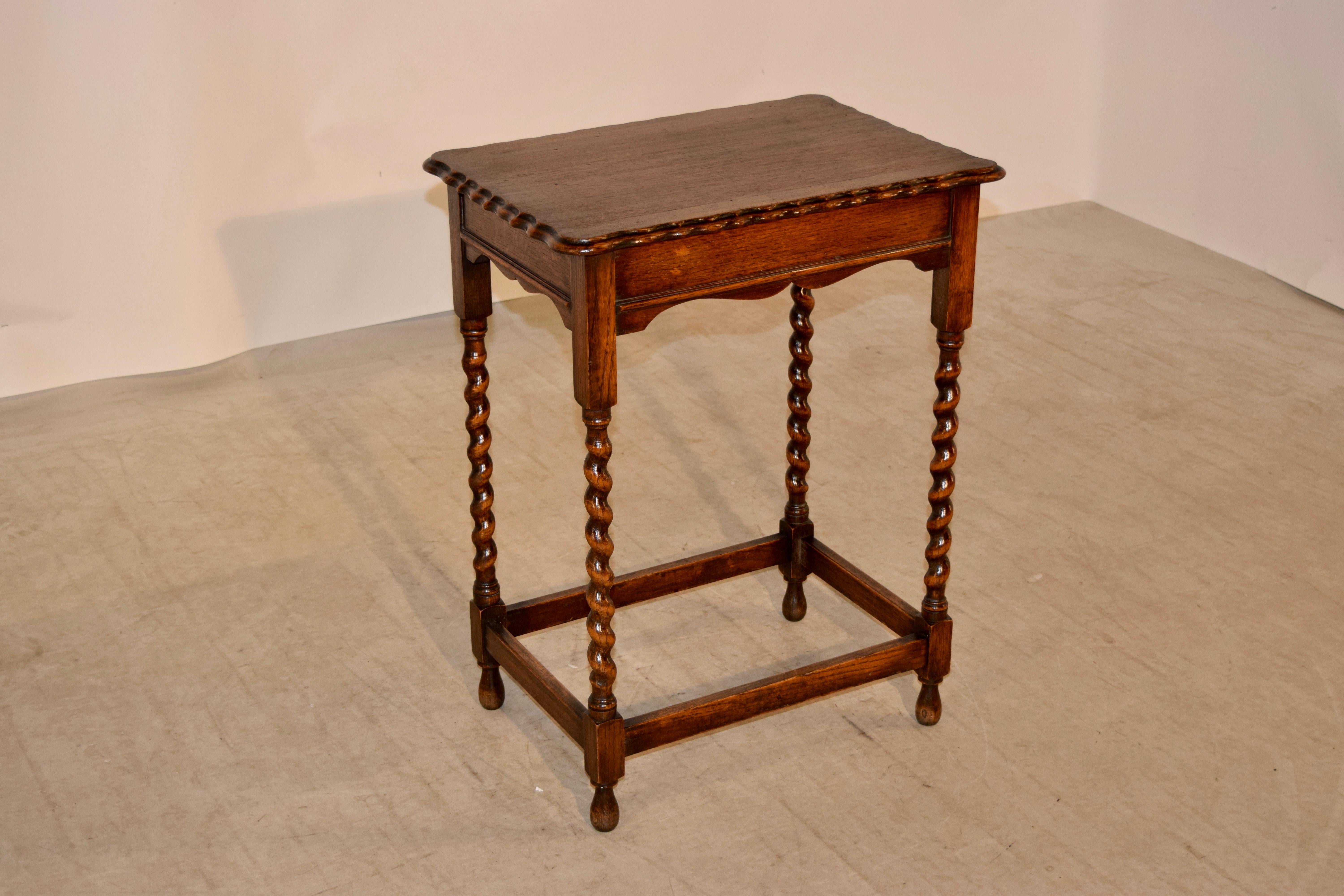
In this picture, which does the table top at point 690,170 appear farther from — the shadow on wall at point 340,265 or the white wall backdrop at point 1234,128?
the white wall backdrop at point 1234,128

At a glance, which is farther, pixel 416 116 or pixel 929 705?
pixel 416 116

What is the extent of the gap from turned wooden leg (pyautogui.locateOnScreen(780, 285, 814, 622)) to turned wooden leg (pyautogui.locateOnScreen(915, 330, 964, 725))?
31 centimetres

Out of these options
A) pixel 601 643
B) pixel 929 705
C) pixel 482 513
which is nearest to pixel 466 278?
pixel 482 513

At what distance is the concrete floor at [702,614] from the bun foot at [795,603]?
28 millimetres

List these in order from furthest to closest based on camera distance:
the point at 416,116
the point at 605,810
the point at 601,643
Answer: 1. the point at 416,116
2. the point at 605,810
3. the point at 601,643

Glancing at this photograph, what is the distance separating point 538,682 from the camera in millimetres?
2666

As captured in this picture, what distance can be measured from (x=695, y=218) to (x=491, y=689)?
107 centimetres

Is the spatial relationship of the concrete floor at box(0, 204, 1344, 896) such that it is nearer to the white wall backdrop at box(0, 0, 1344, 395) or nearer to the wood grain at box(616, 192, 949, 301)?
the white wall backdrop at box(0, 0, 1344, 395)

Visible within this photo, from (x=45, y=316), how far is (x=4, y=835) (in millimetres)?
2008

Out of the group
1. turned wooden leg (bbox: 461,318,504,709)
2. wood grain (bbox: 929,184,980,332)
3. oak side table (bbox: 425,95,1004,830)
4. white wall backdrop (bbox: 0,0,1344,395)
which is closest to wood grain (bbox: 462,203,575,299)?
oak side table (bbox: 425,95,1004,830)

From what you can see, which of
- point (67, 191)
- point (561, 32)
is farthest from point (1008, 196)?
point (67, 191)

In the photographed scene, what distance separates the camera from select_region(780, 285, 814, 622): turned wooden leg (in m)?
2.96

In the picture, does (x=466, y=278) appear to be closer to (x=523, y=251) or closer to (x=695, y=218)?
(x=523, y=251)

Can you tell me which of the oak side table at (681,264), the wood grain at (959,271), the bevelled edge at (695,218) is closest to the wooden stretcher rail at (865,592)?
the oak side table at (681,264)
